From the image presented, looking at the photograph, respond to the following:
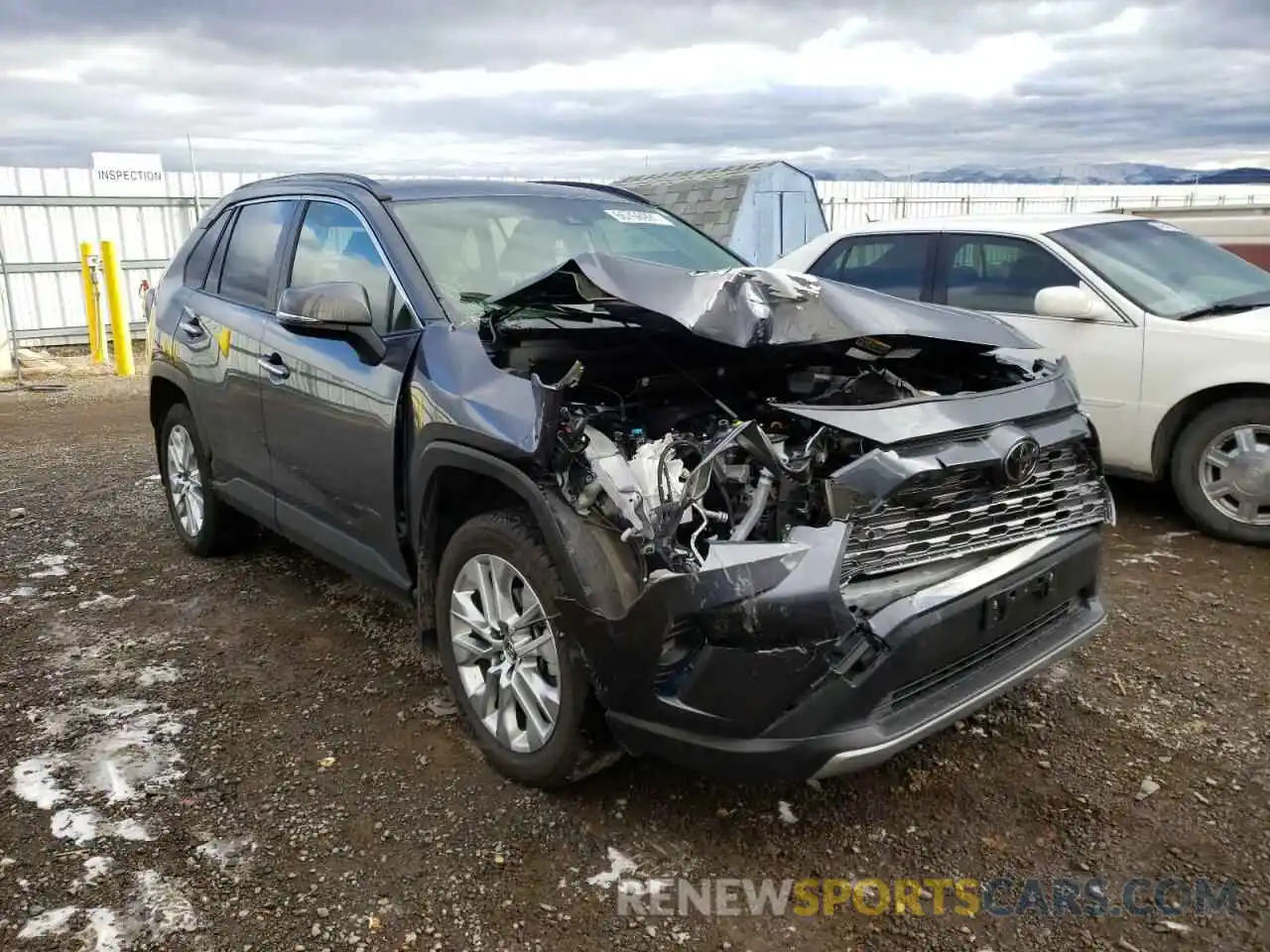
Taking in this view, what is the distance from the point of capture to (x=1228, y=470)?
502 cm

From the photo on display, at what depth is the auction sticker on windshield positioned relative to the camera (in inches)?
171

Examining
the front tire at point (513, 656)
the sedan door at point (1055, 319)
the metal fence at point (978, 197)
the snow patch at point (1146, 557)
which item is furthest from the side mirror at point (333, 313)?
A: the metal fence at point (978, 197)

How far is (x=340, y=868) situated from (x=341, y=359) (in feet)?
5.72

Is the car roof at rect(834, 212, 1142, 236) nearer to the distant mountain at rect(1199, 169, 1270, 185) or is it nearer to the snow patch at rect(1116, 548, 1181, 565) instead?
the snow patch at rect(1116, 548, 1181, 565)

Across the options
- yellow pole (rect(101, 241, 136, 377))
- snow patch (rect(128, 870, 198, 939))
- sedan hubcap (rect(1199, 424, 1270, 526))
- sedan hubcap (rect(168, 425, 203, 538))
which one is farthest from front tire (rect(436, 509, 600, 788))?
Result: yellow pole (rect(101, 241, 136, 377))

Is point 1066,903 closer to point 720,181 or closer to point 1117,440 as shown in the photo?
point 1117,440

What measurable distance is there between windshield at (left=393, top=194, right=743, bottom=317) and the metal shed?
24.9 ft

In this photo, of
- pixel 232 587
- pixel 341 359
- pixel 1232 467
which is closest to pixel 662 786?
pixel 341 359

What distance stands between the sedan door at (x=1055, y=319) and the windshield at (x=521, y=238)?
207cm

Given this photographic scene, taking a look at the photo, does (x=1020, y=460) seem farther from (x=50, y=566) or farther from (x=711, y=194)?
(x=711, y=194)

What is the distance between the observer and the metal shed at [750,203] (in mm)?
12430

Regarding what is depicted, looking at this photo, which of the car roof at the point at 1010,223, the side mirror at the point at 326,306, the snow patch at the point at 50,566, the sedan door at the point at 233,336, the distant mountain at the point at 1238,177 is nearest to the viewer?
the side mirror at the point at 326,306

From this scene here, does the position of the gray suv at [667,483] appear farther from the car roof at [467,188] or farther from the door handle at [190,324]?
the door handle at [190,324]

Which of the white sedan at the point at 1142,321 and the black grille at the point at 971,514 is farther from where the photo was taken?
the white sedan at the point at 1142,321
